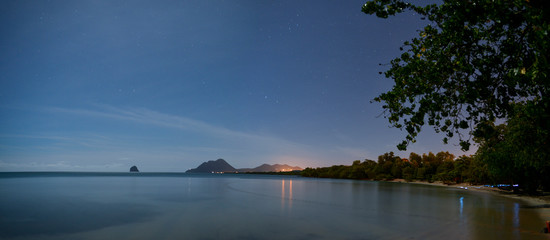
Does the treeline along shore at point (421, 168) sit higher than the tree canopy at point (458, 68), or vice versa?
the tree canopy at point (458, 68)

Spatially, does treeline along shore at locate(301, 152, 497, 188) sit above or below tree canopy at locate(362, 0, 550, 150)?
below

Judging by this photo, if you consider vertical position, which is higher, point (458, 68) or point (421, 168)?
point (458, 68)

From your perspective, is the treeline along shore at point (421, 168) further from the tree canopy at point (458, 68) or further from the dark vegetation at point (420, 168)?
the tree canopy at point (458, 68)

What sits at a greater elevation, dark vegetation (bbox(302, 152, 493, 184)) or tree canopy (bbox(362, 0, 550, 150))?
tree canopy (bbox(362, 0, 550, 150))

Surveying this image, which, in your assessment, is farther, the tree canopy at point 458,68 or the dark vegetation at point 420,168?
the dark vegetation at point 420,168

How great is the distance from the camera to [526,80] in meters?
7.59

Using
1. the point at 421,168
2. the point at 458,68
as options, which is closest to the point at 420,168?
the point at 421,168

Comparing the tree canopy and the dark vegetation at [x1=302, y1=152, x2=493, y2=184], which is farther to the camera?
the dark vegetation at [x1=302, y1=152, x2=493, y2=184]

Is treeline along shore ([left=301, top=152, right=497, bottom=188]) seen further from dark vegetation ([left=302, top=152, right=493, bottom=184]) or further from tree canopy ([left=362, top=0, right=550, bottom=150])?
tree canopy ([left=362, top=0, right=550, bottom=150])

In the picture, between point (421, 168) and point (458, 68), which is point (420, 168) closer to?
point (421, 168)

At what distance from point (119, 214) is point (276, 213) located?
14.2m

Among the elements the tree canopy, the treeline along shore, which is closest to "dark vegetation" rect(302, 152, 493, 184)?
the treeline along shore

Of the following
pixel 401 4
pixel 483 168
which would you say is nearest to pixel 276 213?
pixel 401 4

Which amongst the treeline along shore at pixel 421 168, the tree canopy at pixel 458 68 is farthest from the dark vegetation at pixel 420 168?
the tree canopy at pixel 458 68
